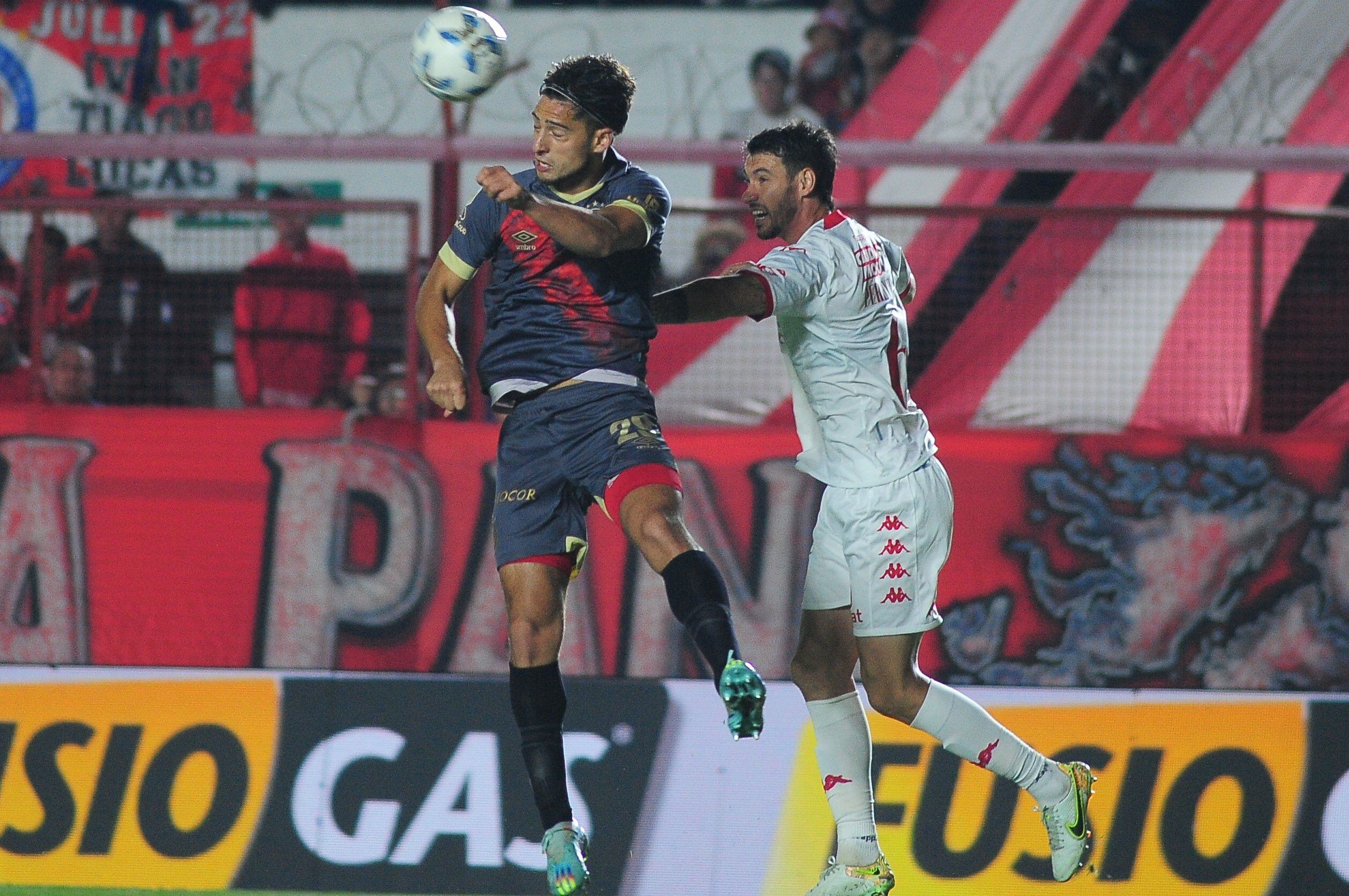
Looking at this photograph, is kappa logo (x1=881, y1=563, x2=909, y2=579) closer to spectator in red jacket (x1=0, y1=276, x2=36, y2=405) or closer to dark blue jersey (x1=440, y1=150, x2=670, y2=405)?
dark blue jersey (x1=440, y1=150, x2=670, y2=405)

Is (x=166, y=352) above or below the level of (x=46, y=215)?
below

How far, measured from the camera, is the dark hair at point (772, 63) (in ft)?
29.5

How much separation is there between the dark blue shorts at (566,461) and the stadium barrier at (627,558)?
9.70 ft

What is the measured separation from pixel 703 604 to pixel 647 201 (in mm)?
1085

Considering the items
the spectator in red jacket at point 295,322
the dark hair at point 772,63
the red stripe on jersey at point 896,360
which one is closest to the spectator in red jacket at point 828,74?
the dark hair at point 772,63

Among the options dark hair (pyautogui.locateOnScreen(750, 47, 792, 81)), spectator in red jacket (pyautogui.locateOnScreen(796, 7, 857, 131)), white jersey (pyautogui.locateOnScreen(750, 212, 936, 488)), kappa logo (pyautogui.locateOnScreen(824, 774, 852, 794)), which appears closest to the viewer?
white jersey (pyautogui.locateOnScreen(750, 212, 936, 488))

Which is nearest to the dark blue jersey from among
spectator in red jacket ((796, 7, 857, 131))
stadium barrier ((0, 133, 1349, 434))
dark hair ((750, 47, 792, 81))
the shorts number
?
the shorts number

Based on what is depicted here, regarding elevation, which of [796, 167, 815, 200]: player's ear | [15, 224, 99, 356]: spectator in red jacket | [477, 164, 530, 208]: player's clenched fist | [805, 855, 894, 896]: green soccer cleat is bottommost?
[805, 855, 894, 896]: green soccer cleat

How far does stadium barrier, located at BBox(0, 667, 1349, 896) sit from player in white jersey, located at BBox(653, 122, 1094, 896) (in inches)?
29.5

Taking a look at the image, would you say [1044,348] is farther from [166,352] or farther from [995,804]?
[166,352]

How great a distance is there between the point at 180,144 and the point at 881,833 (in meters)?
4.25

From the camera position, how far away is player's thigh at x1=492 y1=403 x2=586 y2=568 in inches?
173

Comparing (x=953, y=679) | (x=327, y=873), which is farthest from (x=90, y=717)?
(x=953, y=679)

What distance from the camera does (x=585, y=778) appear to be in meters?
5.69
